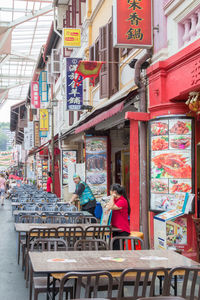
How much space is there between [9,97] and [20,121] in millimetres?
19322

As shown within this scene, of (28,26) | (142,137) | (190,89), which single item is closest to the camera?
(190,89)

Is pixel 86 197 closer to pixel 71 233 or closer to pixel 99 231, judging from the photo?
pixel 71 233

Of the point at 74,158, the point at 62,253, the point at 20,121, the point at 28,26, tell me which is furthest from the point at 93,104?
the point at 20,121

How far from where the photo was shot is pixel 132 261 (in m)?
5.45

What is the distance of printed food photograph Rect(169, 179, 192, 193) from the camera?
889 centimetres

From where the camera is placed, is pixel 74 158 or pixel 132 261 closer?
pixel 132 261

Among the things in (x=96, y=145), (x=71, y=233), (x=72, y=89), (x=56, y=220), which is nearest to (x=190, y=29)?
(x=71, y=233)

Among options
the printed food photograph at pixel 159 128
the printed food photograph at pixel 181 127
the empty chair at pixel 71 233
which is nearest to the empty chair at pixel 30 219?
the empty chair at pixel 71 233

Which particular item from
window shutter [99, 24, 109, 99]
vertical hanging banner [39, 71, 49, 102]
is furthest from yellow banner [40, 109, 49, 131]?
window shutter [99, 24, 109, 99]

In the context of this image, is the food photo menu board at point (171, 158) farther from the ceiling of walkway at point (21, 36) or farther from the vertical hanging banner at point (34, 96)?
the vertical hanging banner at point (34, 96)

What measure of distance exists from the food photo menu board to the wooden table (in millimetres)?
2906

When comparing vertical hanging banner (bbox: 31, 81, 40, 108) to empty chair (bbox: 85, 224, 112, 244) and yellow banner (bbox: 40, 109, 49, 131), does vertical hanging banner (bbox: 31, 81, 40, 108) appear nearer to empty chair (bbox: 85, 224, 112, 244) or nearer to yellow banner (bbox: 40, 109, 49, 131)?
yellow banner (bbox: 40, 109, 49, 131)

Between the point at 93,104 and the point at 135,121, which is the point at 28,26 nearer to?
the point at 93,104

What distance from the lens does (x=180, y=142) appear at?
8938mm
